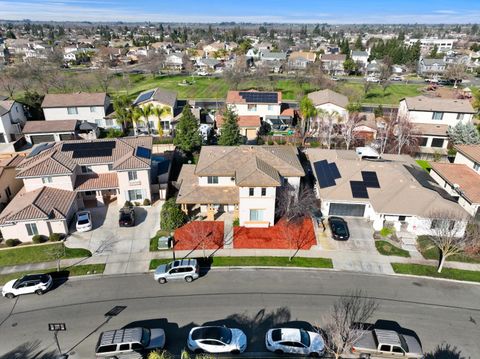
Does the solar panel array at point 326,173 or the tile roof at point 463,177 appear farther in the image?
the solar panel array at point 326,173

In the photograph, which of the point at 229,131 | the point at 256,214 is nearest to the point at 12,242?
the point at 256,214

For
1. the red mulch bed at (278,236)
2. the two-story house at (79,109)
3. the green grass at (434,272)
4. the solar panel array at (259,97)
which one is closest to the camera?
the green grass at (434,272)

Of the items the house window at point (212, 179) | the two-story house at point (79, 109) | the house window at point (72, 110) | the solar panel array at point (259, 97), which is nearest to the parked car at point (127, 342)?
the house window at point (212, 179)

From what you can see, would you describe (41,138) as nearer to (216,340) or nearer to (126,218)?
(126,218)

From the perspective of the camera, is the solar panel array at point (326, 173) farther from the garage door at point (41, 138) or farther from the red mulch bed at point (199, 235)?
the garage door at point (41, 138)

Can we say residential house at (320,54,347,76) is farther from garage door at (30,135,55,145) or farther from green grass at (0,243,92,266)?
green grass at (0,243,92,266)

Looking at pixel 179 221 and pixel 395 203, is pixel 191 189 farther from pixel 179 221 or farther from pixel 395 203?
pixel 395 203
